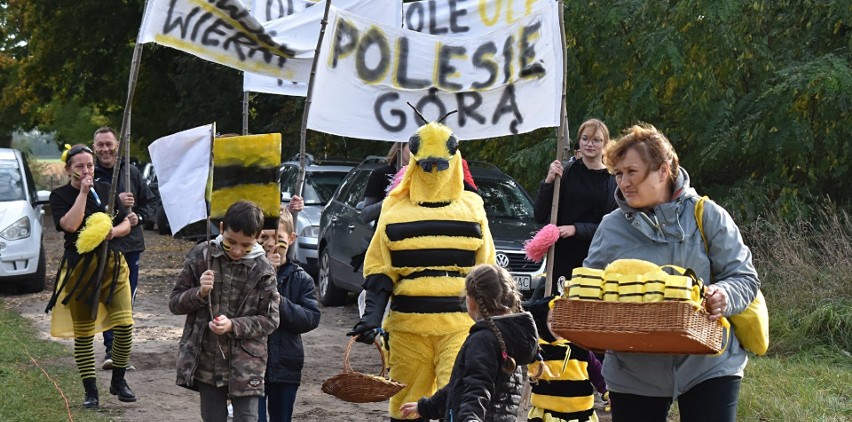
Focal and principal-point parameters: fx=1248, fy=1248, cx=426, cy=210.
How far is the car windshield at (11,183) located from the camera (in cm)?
1598

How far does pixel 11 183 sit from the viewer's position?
16.1 metres

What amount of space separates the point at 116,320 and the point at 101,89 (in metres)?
25.9

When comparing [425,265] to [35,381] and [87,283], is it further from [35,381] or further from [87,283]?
[35,381]

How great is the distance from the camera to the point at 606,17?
45.1ft

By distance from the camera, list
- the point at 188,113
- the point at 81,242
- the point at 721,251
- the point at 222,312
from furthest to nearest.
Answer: the point at 188,113
the point at 81,242
the point at 222,312
the point at 721,251

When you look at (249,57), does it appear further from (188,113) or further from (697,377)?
(188,113)

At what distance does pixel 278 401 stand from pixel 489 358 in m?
1.81

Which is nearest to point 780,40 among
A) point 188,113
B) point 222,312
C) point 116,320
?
point 116,320

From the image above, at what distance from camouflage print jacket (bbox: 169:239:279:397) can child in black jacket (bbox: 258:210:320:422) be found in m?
0.24

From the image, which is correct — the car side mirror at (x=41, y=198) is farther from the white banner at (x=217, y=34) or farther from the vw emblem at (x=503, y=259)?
the white banner at (x=217, y=34)

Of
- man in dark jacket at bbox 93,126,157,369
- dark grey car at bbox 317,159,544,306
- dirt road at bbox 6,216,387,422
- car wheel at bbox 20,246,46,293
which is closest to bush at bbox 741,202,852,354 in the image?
dark grey car at bbox 317,159,544,306

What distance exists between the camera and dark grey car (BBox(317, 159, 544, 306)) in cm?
1195

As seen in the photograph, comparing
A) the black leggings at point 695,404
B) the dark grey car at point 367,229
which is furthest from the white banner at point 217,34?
the black leggings at point 695,404

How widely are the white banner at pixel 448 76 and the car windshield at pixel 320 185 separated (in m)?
8.62
